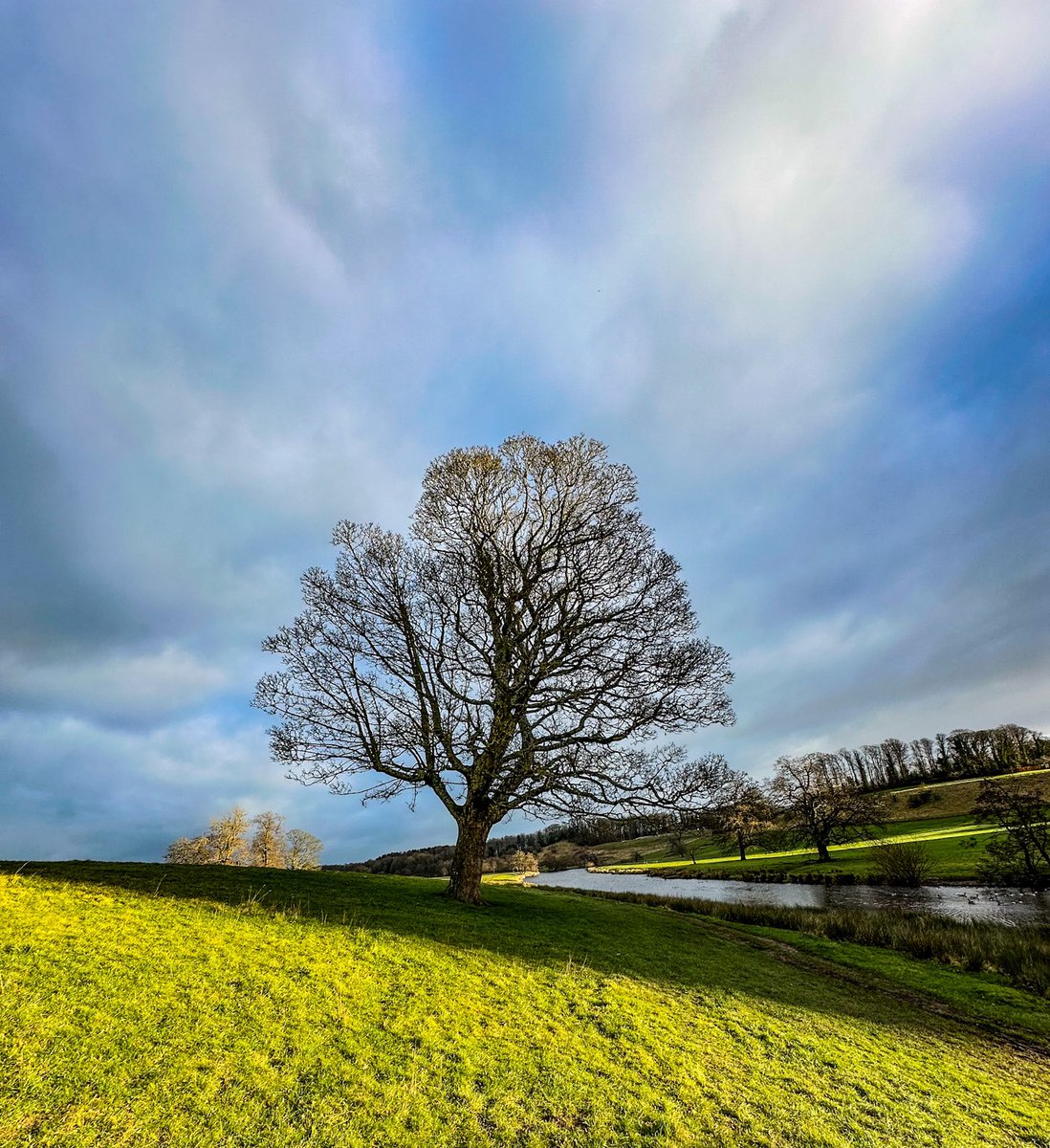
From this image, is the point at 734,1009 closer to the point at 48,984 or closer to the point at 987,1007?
the point at 987,1007

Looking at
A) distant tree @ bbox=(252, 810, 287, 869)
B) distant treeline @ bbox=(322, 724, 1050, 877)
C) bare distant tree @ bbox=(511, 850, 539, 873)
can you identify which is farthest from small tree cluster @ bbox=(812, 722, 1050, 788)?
distant tree @ bbox=(252, 810, 287, 869)

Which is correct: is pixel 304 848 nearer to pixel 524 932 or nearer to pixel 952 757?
pixel 524 932

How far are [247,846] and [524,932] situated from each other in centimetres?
6975

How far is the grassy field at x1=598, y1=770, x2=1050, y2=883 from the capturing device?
140 ft

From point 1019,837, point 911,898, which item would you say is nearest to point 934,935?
point 911,898

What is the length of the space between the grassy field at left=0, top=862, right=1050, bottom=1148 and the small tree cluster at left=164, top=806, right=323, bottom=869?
6024 centimetres

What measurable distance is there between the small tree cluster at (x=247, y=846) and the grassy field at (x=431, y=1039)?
60.2 metres

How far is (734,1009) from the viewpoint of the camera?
34.6ft

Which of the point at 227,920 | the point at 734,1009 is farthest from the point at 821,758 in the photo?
the point at 227,920

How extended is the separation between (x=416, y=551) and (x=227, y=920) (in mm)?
12610

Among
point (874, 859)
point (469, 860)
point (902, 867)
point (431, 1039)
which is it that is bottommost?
point (874, 859)

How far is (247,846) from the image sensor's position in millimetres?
67500

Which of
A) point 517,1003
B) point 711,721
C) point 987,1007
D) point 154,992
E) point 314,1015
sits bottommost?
point 987,1007

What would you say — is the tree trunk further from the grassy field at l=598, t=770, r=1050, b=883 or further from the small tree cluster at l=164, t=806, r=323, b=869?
the small tree cluster at l=164, t=806, r=323, b=869
